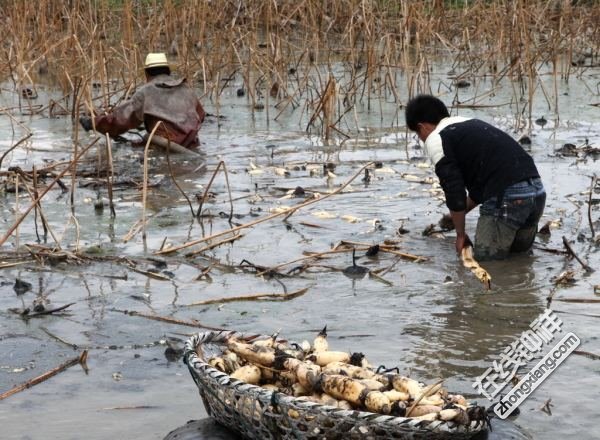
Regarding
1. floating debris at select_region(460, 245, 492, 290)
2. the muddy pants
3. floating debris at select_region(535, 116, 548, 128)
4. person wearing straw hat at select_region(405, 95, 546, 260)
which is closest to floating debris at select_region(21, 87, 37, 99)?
floating debris at select_region(535, 116, 548, 128)

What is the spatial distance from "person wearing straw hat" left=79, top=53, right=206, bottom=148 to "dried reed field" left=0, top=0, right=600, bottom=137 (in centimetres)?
44

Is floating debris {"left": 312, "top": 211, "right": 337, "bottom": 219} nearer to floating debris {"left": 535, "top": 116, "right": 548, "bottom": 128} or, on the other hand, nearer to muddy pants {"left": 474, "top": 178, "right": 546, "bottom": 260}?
muddy pants {"left": 474, "top": 178, "right": 546, "bottom": 260}

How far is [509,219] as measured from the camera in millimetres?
6117

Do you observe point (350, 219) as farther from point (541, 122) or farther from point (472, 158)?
point (541, 122)

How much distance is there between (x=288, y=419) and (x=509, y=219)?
128 inches

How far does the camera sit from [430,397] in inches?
126

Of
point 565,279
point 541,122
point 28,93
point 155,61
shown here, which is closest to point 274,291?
point 565,279

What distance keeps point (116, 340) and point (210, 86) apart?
721 cm

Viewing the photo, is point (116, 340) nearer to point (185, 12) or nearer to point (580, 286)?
point (580, 286)

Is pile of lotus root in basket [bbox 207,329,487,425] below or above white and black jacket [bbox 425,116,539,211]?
below

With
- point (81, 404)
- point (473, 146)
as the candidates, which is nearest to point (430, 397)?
point (81, 404)

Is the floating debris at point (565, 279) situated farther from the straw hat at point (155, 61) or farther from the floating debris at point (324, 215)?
the straw hat at point (155, 61)

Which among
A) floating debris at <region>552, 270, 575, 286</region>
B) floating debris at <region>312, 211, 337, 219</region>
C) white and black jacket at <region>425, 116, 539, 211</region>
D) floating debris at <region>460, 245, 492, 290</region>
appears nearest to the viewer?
floating debris at <region>460, 245, 492, 290</region>

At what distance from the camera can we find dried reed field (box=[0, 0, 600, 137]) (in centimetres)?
1073
